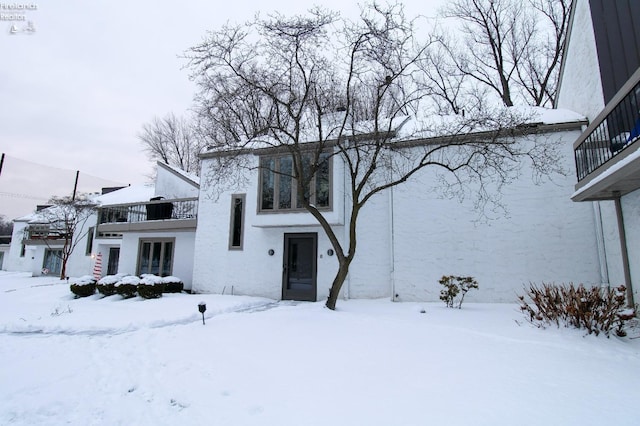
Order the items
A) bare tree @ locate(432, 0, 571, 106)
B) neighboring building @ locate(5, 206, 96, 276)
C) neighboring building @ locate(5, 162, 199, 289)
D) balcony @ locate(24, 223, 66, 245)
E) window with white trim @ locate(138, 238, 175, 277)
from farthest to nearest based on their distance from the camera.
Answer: balcony @ locate(24, 223, 66, 245)
neighboring building @ locate(5, 206, 96, 276)
bare tree @ locate(432, 0, 571, 106)
window with white trim @ locate(138, 238, 175, 277)
neighboring building @ locate(5, 162, 199, 289)

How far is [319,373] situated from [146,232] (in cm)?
1371

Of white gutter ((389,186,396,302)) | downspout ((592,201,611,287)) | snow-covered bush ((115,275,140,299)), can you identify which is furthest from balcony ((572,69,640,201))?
snow-covered bush ((115,275,140,299))

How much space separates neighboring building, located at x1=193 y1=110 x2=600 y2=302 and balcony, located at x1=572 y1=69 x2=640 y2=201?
6.51 feet

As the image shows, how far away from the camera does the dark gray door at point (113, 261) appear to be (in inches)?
781

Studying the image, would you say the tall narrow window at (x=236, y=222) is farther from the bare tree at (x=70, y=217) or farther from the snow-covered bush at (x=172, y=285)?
the bare tree at (x=70, y=217)

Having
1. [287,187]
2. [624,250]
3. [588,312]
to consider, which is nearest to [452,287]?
[588,312]

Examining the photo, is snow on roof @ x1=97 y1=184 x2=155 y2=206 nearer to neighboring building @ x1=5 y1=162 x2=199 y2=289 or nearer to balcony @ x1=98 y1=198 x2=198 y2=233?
neighboring building @ x1=5 y1=162 x2=199 y2=289

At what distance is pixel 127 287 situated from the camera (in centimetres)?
1134

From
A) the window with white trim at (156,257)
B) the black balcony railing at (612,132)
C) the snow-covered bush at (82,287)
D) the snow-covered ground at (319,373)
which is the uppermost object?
the black balcony railing at (612,132)

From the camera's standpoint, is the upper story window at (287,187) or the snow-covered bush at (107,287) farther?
the snow-covered bush at (107,287)

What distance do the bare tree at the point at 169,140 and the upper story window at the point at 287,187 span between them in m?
21.0

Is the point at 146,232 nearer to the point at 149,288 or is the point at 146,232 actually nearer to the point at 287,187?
the point at 149,288

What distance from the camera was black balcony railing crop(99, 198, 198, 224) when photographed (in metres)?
14.7

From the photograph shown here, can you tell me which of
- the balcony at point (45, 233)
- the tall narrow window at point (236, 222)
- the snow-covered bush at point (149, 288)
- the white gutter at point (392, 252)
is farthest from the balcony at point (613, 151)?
the balcony at point (45, 233)
